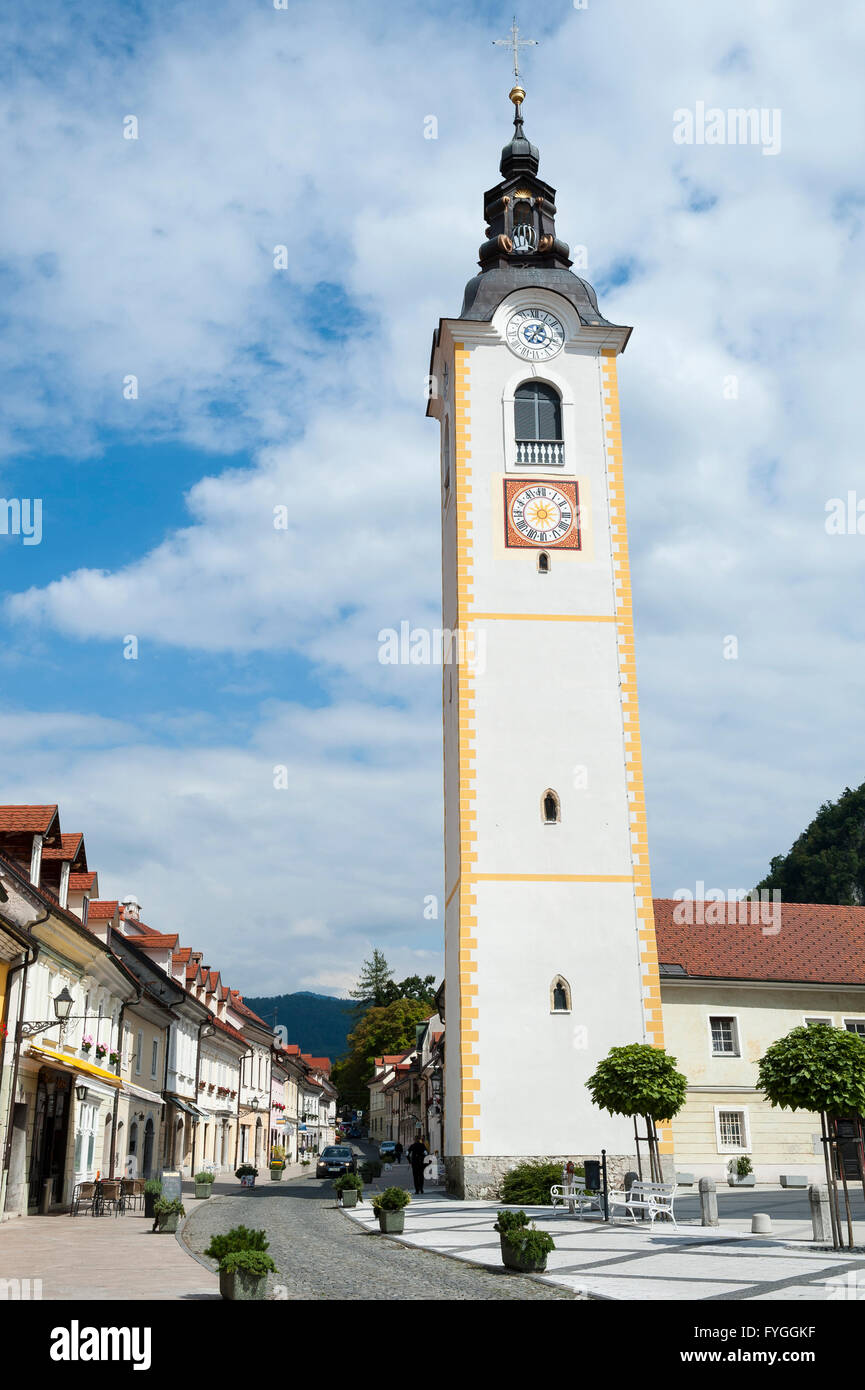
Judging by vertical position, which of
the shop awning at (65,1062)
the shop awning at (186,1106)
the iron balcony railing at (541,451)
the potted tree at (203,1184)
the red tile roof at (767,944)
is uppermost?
the iron balcony railing at (541,451)

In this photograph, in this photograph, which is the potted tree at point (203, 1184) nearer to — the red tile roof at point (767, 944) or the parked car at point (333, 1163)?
the red tile roof at point (767, 944)

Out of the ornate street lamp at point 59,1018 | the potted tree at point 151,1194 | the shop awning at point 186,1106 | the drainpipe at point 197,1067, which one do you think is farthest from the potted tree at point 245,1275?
the drainpipe at point 197,1067

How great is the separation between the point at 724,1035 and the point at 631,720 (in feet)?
37.8

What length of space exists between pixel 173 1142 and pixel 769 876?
164 feet

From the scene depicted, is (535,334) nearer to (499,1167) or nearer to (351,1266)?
(499,1167)

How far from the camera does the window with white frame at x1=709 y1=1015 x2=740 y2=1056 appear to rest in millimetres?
35812

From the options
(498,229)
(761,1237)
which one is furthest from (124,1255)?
(498,229)

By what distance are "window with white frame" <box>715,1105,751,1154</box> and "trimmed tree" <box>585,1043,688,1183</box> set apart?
12352 millimetres

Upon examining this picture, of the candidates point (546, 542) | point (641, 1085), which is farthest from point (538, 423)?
point (641, 1085)

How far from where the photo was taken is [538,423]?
110 ft

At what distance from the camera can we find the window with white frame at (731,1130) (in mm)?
34594

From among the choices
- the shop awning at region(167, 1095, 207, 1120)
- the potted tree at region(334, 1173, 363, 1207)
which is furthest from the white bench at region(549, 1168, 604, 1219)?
the shop awning at region(167, 1095, 207, 1120)

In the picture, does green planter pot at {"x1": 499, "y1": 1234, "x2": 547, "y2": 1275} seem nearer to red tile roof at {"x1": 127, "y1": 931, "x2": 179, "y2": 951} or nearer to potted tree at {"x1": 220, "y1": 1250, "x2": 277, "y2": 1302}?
potted tree at {"x1": 220, "y1": 1250, "x2": 277, "y2": 1302}

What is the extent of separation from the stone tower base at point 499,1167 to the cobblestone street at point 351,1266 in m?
2.94
